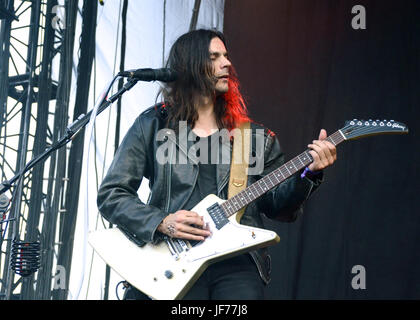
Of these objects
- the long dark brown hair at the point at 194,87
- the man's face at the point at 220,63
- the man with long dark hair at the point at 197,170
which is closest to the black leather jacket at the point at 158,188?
the man with long dark hair at the point at 197,170

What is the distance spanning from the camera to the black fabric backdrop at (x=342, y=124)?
12.6ft

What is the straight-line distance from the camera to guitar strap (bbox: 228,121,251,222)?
2719 mm

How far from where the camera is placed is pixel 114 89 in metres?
4.11

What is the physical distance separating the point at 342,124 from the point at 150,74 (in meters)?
1.86

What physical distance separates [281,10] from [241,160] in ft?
6.22

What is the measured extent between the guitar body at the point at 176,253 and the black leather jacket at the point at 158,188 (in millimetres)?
69

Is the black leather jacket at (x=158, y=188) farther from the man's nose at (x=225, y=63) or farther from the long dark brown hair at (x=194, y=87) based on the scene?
the man's nose at (x=225, y=63)

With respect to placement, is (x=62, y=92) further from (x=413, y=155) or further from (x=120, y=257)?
(x=413, y=155)

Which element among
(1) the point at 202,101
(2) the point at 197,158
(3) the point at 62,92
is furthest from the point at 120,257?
(3) the point at 62,92

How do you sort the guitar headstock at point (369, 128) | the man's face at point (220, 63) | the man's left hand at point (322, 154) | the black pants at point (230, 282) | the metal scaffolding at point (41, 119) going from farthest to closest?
the metal scaffolding at point (41, 119)
the man's face at point (220, 63)
the guitar headstock at point (369, 128)
the man's left hand at point (322, 154)
the black pants at point (230, 282)

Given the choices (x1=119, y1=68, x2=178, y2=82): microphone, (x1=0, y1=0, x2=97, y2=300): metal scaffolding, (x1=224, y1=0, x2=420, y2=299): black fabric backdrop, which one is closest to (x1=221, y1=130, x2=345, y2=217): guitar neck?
(x1=119, y1=68, x2=178, y2=82): microphone

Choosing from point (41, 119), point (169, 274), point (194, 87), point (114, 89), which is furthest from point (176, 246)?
point (114, 89)

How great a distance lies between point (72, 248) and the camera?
380 cm

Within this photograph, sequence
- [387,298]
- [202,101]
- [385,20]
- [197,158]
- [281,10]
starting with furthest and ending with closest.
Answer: [281,10] → [385,20] → [387,298] → [202,101] → [197,158]
